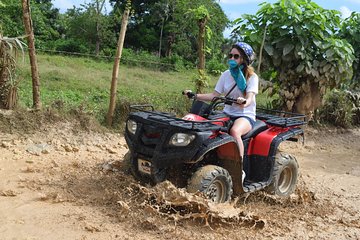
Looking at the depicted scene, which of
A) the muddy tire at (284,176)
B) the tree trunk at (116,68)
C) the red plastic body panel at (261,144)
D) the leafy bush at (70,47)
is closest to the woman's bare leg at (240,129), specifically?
the red plastic body panel at (261,144)

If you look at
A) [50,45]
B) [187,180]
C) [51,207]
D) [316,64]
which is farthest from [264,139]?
[50,45]

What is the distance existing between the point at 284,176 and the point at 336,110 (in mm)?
5823

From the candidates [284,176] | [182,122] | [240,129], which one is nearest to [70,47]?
[284,176]

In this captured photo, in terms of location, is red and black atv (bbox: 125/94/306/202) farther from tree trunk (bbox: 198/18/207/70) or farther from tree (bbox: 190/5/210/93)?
tree trunk (bbox: 198/18/207/70)

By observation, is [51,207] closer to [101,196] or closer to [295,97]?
[101,196]

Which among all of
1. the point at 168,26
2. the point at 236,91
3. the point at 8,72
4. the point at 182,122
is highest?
the point at 168,26

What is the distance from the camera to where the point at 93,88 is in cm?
1181

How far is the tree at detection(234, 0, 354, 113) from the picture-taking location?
29.4 feet

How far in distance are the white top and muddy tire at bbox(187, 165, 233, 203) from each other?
2.62 feet

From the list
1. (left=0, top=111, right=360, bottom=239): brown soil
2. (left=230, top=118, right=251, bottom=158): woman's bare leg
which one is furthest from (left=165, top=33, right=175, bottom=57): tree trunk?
(left=230, top=118, right=251, bottom=158): woman's bare leg

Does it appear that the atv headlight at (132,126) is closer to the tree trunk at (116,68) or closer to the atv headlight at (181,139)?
the atv headlight at (181,139)

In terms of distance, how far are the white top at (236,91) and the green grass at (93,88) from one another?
2.81 metres

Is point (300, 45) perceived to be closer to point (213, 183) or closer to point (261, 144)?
point (261, 144)

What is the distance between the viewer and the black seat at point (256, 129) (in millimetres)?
5070
